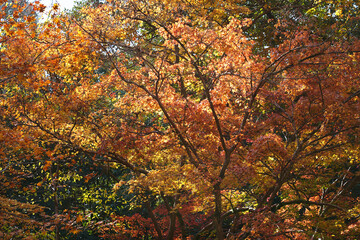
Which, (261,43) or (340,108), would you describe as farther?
(261,43)

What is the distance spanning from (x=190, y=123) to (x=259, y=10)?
7.47 meters

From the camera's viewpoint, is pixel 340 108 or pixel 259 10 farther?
pixel 259 10

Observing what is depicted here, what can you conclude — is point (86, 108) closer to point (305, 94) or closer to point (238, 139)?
point (238, 139)

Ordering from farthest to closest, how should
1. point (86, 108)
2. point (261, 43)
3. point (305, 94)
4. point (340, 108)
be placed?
point (261, 43), point (86, 108), point (305, 94), point (340, 108)

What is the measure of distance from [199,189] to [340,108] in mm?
3421

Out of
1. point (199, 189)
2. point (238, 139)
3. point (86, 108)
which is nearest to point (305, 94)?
point (238, 139)

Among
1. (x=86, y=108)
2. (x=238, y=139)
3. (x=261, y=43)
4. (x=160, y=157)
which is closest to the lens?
(x=238, y=139)

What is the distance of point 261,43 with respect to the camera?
498 inches

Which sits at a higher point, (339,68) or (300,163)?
(339,68)

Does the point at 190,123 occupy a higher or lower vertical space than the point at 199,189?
higher

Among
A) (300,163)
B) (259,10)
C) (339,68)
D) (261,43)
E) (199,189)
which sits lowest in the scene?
(199,189)

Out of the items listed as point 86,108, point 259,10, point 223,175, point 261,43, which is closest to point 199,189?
point 223,175

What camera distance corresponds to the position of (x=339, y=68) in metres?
7.55

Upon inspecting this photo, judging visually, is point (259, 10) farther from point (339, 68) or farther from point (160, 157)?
point (160, 157)
